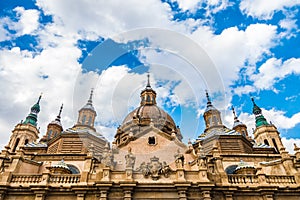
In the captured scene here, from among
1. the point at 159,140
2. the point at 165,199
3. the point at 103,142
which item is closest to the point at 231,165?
the point at 159,140

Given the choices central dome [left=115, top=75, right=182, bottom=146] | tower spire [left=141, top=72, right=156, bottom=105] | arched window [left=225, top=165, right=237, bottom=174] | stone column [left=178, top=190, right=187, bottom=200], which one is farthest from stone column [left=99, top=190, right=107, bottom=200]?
tower spire [left=141, top=72, right=156, bottom=105]

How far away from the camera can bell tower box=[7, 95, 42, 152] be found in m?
40.7

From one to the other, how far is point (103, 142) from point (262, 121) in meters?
32.5

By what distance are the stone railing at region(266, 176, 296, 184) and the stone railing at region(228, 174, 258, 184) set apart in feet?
3.83

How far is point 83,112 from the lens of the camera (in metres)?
41.6

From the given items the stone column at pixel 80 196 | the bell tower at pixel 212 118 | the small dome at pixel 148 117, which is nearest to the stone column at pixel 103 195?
the stone column at pixel 80 196

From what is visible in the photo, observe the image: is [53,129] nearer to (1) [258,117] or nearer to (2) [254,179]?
(2) [254,179]

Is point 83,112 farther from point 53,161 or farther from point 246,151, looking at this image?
point 246,151

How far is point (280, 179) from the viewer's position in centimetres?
2078

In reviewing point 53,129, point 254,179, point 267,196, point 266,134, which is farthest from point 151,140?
point 266,134

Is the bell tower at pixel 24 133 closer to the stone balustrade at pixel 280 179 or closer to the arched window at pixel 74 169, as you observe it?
the arched window at pixel 74 169

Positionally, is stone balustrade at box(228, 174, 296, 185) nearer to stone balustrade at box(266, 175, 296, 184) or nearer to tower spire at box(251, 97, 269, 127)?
stone balustrade at box(266, 175, 296, 184)

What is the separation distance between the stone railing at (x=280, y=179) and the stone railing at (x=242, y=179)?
3.83 feet

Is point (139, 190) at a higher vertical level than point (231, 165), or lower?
lower
